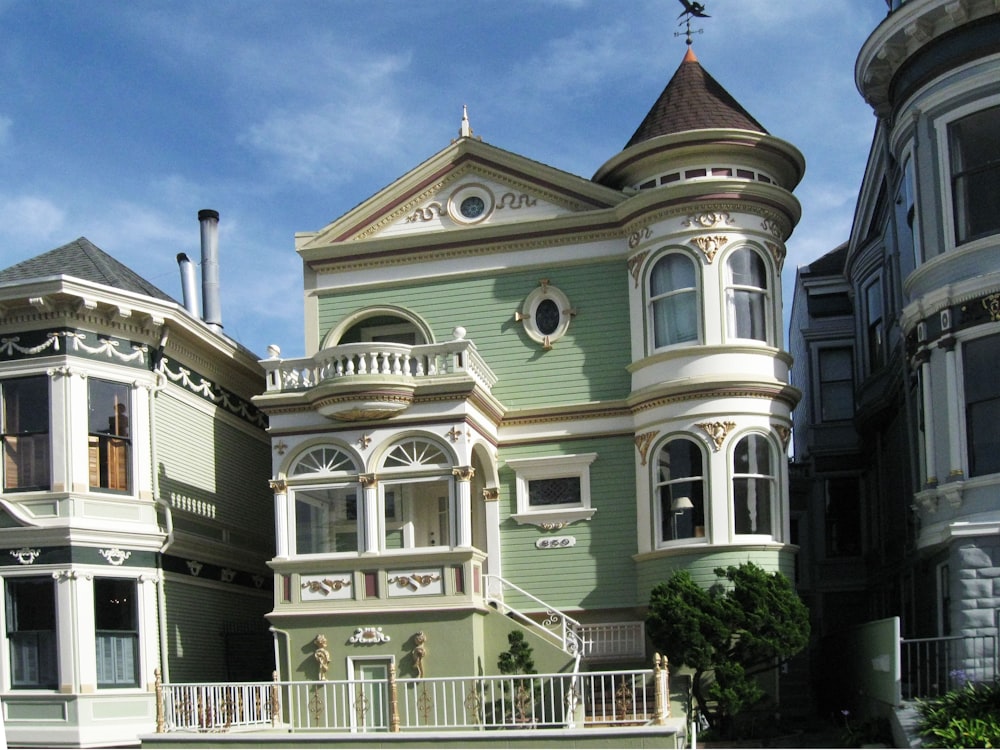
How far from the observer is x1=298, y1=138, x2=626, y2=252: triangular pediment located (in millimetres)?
22906

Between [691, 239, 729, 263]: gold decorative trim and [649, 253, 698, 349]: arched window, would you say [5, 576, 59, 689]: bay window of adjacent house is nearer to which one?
[649, 253, 698, 349]: arched window

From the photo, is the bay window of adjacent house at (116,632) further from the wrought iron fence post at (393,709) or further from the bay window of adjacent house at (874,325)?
the bay window of adjacent house at (874,325)

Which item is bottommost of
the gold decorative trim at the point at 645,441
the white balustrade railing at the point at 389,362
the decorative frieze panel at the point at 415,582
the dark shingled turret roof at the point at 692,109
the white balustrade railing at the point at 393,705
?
the white balustrade railing at the point at 393,705

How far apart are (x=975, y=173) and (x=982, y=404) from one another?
333 cm

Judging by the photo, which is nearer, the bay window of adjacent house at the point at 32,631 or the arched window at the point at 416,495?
the bay window of adjacent house at the point at 32,631

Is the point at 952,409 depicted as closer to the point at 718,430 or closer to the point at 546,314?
the point at 718,430

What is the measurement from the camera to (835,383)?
94.4ft

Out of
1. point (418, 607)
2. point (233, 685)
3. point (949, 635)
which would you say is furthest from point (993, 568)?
point (233, 685)

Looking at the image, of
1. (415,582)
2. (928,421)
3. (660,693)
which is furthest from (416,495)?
(928,421)

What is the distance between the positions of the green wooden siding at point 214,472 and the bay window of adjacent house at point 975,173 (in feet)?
44.1

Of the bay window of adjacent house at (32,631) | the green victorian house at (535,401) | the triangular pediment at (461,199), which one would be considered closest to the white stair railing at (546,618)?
the green victorian house at (535,401)

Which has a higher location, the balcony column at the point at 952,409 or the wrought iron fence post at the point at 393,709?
the balcony column at the point at 952,409

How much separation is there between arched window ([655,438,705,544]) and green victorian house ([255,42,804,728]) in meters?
0.05

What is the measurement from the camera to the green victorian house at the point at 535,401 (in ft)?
65.8
